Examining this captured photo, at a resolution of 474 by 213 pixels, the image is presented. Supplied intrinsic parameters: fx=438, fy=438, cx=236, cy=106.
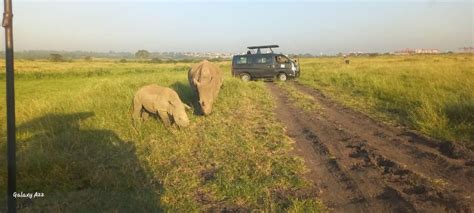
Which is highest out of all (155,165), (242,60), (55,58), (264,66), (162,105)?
(55,58)

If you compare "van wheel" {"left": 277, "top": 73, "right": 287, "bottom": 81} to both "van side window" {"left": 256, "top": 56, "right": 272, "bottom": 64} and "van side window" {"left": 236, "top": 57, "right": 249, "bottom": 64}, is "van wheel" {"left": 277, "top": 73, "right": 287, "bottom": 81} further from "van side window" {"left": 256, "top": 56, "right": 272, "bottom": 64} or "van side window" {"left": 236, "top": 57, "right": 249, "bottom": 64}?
"van side window" {"left": 236, "top": 57, "right": 249, "bottom": 64}

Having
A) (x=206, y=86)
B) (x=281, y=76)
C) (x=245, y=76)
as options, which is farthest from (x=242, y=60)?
(x=206, y=86)

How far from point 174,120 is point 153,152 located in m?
2.22

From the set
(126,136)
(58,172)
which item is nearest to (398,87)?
(126,136)

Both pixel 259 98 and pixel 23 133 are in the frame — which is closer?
pixel 23 133

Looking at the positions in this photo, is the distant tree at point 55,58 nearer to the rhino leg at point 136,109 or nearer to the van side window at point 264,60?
the van side window at point 264,60

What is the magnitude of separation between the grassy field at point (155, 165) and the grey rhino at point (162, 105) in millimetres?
263

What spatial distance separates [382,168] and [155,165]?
3.42 metres

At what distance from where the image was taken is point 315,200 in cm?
512

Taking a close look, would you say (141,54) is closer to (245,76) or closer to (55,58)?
(55,58)

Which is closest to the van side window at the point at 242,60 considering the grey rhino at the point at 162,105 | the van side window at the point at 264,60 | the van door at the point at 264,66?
the van door at the point at 264,66

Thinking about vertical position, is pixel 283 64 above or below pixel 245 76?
above

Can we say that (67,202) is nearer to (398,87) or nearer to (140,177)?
(140,177)

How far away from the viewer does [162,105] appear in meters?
9.87
